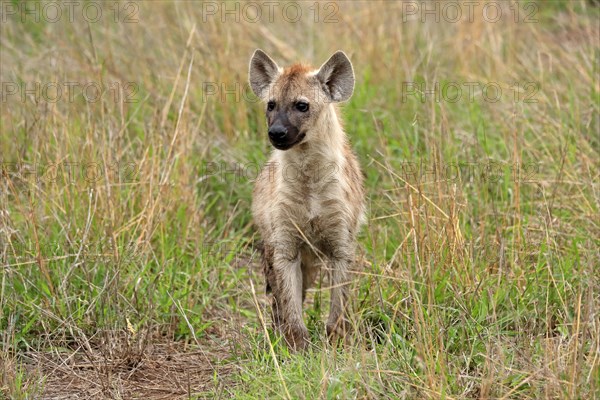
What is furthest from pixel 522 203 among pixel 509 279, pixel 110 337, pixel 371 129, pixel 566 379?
pixel 110 337

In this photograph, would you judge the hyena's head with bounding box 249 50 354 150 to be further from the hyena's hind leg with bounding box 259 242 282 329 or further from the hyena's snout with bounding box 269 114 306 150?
the hyena's hind leg with bounding box 259 242 282 329

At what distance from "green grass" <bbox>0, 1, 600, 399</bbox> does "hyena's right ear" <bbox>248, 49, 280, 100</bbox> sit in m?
0.85

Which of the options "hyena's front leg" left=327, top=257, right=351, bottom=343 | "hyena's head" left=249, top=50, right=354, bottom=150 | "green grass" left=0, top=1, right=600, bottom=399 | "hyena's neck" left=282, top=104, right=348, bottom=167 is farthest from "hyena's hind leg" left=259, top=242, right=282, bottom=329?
"hyena's head" left=249, top=50, right=354, bottom=150

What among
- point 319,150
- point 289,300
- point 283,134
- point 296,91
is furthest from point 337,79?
point 289,300

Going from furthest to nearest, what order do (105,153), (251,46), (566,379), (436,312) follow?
(251,46)
(105,153)
(436,312)
(566,379)

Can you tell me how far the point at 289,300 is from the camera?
17.2 ft

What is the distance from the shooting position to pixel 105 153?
242 inches

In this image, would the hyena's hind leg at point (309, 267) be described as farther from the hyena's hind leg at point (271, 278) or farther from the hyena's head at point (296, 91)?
the hyena's head at point (296, 91)

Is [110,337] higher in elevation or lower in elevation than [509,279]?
Result: lower

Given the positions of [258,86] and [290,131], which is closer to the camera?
[290,131]

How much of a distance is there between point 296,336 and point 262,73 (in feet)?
5.33

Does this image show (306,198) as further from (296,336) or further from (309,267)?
(296,336)

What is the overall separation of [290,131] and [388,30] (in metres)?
3.54

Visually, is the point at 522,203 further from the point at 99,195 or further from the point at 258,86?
the point at 99,195
